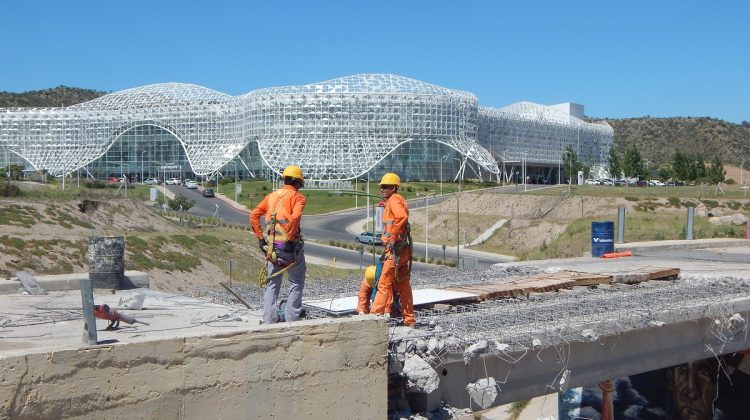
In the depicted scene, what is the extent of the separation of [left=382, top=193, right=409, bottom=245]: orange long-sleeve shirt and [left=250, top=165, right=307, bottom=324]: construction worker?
100 centimetres

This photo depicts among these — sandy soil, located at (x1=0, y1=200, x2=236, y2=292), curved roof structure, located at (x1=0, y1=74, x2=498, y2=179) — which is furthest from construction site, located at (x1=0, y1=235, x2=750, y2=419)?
curved roof structure, located at (x1=0, y1=74, x2=498, y2=179)

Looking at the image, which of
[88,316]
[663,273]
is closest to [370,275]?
[88,316]

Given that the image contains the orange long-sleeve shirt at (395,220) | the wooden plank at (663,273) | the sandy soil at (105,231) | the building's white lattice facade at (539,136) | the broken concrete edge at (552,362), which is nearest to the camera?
the broken concrete edge at (552,362)

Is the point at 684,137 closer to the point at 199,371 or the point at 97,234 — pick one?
the point at 97,234

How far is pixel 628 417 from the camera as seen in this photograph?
19.8 metres

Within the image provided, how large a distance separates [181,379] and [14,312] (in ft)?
14.0

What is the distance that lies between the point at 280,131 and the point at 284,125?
909mm

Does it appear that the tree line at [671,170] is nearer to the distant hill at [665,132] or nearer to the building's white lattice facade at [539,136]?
the building's white lattice facade at [539,136]

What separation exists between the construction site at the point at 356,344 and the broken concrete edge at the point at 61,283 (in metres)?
0.03

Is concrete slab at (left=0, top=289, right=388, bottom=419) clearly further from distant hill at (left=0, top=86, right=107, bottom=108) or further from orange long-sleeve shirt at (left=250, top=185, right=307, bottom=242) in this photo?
distant hill at (left=0, top=86, right=107, bottom=108)

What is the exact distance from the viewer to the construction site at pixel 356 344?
716 cm

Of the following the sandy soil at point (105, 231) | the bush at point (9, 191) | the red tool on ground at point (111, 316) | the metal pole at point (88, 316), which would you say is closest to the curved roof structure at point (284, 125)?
the bush at point (9, 191)

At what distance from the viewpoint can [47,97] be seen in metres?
167

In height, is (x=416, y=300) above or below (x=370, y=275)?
below
